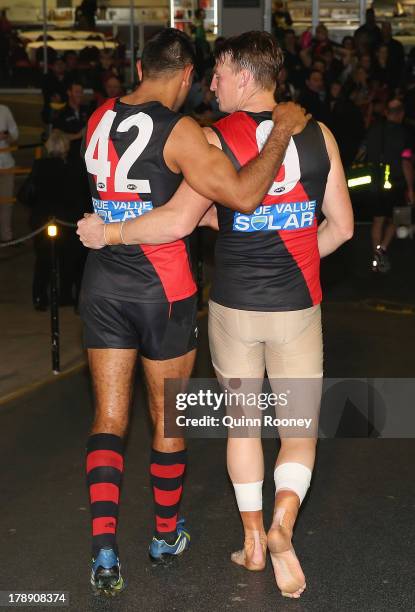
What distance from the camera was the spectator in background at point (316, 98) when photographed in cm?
1517

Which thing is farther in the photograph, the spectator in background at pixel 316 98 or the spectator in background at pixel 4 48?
the spectator in background at pixel 4 48

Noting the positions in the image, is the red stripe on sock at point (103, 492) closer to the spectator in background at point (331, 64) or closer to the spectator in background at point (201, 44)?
the spectator in background at point (331, 64)

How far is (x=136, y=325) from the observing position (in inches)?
181

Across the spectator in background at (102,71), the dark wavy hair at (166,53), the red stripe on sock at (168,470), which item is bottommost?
the spectator in background at (102,71)

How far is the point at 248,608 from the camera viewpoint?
4457mm

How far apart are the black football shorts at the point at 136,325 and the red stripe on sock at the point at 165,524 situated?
721 millimetres

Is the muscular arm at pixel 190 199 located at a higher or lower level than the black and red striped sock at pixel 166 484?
higher

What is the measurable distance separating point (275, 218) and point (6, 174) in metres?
9.46

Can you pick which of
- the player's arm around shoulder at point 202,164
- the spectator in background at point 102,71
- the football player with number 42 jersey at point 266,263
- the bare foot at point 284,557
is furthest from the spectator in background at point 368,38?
the bare foot at point 284,557


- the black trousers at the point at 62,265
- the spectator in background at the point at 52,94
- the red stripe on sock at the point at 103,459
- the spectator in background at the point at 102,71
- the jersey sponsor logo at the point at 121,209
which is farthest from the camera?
the spectator in background at the point at 102,71

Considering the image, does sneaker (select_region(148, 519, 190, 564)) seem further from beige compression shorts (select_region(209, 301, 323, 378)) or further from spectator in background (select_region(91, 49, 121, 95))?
spectator in background (select_region(91, 49, 121, 95))

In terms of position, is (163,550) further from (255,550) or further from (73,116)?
(73,116)

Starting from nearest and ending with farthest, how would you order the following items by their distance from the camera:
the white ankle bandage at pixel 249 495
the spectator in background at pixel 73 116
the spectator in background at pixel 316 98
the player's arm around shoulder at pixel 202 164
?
the player's arm around shoulder at pixel 202 164 → the white ankle bandage at pixel 249 495 → the spectator in background at pixel 73 116 → the spectator in background at pixel 316 98

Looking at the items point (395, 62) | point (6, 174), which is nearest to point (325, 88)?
point (395, 62)
